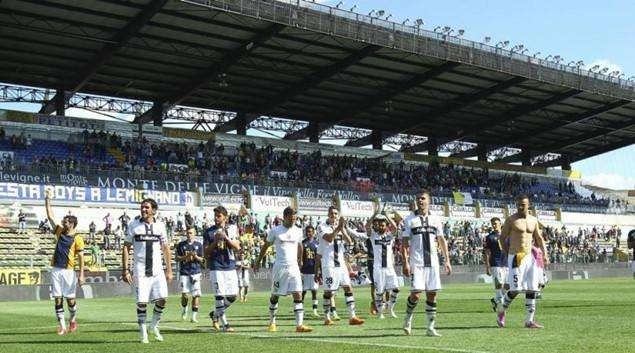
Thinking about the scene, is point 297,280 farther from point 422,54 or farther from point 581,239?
point 581,239

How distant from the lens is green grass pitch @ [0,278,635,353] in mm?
12578

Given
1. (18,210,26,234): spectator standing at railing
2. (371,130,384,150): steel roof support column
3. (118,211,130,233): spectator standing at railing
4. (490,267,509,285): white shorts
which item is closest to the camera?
(490,267,509,285): white shorts

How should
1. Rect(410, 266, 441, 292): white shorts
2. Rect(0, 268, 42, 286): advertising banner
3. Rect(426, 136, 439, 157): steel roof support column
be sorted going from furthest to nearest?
1. Rect(426, 136, 439, 157): steel roof support column
2. Rect(0, 268, 42, 286): advertising banner
3. Rect(410, 266, 441, 292): white shorts

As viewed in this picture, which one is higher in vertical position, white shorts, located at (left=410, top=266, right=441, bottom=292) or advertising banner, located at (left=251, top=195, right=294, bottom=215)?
advertising banner, located at (left=251, top=195, right=294, bottom=215)

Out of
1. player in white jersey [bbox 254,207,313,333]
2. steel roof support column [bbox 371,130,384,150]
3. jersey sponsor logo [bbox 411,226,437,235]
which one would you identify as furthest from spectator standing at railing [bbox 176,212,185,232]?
jersey sponsor logo [bbox 411,226,437,235]

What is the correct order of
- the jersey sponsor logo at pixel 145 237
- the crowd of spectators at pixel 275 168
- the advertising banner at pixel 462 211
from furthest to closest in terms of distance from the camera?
1. the advertising banner at pixel 462 211
2. the crowd of spectators at pixel 275 168
3. the jersey sponsor logo at pixel 145 237

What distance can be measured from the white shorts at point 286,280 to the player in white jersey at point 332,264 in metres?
1.94

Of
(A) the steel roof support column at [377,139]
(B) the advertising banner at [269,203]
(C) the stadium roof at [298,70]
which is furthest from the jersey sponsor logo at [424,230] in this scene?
(A) the steel roof support column at [377,139]

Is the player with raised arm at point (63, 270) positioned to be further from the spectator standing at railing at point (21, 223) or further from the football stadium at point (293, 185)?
the spectator standing at railing at point (21, 223)

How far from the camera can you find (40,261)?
40062mm

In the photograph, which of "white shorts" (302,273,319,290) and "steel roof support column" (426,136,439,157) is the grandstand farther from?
"white shorts" (302,273,319,290)

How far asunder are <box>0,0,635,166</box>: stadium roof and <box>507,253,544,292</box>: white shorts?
28336 millimetres

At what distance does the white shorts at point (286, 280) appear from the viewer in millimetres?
15188

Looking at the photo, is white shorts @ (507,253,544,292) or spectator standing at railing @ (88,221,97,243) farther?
spectator standing at railing @ (88,221,97,243)
